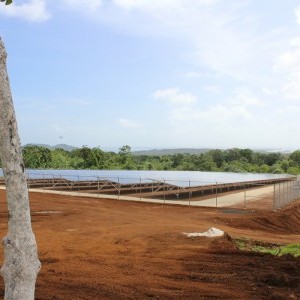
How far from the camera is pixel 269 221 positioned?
24984 millimetres

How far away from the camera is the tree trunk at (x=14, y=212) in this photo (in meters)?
5.21

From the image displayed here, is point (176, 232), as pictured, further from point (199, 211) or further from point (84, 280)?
point (199, 211)

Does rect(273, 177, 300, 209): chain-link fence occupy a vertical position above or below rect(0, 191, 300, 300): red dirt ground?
below

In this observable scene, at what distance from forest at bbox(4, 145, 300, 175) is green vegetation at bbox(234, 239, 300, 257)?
310 feet

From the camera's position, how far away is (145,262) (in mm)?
11414

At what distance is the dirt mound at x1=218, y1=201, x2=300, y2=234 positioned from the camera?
23.5 m

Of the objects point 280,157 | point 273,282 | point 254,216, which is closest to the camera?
point 273,282

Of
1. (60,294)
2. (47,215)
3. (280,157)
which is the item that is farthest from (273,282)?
(280,157)

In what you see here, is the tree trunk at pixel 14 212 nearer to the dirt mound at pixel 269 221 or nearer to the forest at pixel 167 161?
the dirt mound at pixel 269 221

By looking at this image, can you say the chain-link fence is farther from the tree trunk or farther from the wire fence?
the tree trunk

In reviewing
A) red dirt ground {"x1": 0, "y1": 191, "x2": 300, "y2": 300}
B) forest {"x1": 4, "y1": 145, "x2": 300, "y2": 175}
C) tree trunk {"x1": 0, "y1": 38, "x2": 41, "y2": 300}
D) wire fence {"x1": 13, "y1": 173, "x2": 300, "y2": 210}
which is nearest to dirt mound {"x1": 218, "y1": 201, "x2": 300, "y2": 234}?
wire fence {"x1": 13, "y1": 173, "x2": 300, "y2": 210}

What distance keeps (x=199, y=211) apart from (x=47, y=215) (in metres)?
9.59

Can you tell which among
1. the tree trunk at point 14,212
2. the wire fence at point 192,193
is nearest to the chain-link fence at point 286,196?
the wire fence at point 192,193

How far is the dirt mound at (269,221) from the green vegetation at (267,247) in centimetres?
720
